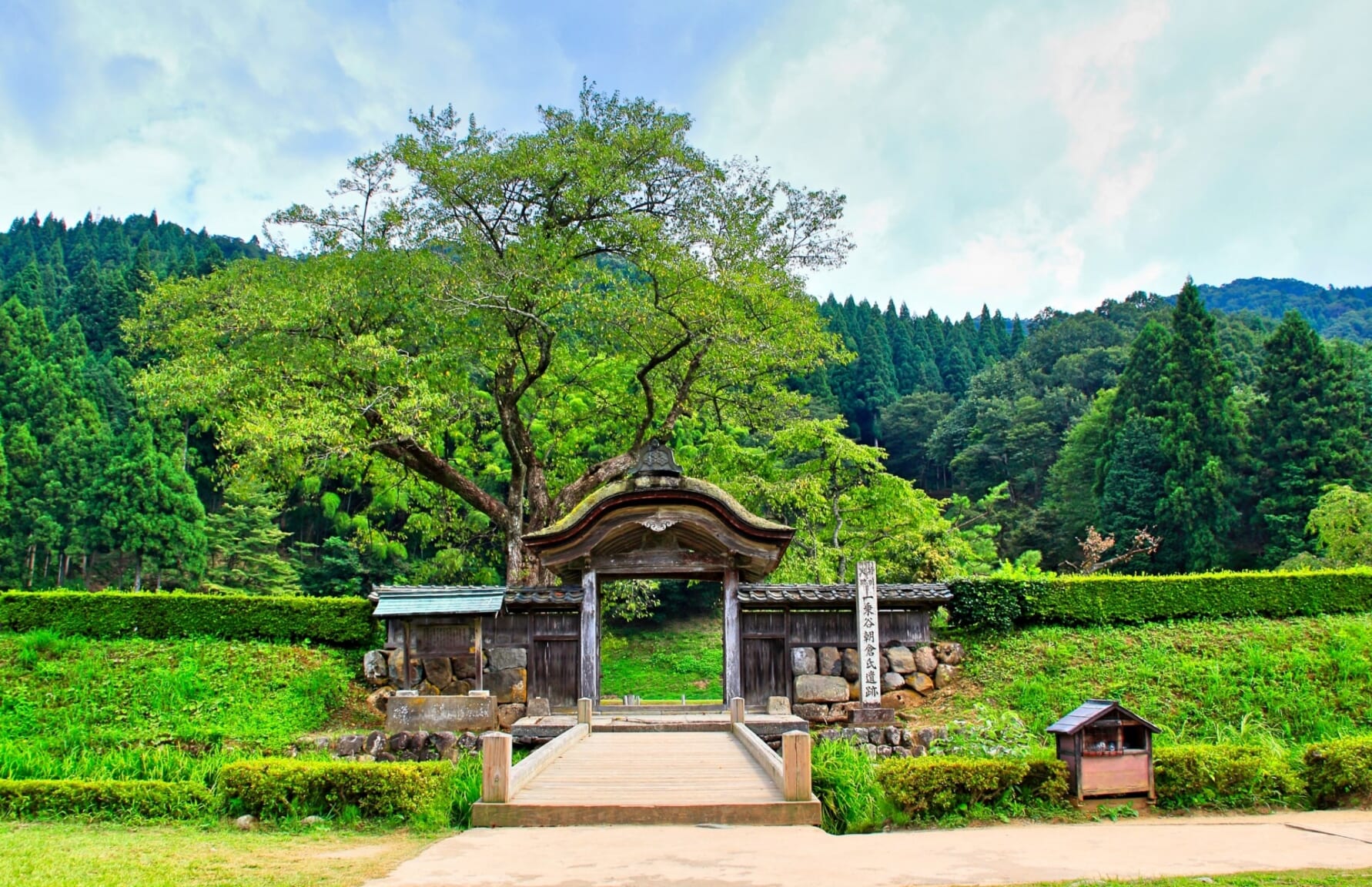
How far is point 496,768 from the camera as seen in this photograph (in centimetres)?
784

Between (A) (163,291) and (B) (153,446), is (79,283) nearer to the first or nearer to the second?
(B) (153,446)

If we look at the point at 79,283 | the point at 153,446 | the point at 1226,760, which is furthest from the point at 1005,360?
the point at 1226,760

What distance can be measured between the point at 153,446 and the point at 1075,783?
3563cm

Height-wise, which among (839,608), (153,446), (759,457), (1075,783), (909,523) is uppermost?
(153,446)

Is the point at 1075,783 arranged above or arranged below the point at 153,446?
below

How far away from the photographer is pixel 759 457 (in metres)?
22.8

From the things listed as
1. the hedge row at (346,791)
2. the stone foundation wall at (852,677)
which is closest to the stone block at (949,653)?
the stone foundation wall at (852,677)

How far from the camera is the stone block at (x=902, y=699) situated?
46.6 feet

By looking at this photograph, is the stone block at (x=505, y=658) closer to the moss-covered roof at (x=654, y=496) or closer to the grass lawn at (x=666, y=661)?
the moss-covered roof at (x=654, y=496)

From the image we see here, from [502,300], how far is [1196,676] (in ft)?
41.3

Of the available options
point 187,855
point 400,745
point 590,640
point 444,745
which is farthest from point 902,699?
point 187,855

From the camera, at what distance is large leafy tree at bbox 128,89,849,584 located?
17234 mm

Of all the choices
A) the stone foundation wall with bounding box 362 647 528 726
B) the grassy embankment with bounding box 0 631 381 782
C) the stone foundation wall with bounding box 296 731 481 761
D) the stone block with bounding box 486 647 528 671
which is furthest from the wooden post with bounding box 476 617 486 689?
the grassy embankment with bounding box 0 631 381 782

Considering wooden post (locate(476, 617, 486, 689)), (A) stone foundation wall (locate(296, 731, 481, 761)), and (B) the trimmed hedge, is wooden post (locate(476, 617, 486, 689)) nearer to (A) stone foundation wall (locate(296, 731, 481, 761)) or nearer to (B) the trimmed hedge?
(A) stone foundation wall (locate(296, 731, 481, 761))
